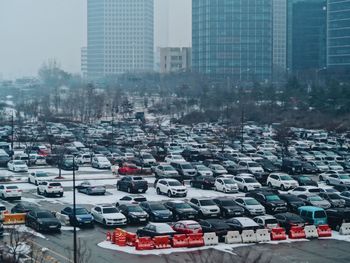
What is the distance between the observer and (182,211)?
60.5ft

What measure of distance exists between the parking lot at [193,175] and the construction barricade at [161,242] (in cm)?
40

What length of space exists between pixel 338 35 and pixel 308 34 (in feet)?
59.0

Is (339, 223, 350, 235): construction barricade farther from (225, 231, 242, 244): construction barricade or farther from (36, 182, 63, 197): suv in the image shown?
(36, 182, 63, 197): suv

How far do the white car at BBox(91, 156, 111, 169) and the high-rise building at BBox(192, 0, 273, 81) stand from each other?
2218 inches

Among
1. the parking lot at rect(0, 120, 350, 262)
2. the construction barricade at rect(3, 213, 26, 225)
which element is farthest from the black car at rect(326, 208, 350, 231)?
the construction barricade at rect(3, 213, 26, 225)

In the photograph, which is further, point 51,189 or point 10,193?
point 51,189

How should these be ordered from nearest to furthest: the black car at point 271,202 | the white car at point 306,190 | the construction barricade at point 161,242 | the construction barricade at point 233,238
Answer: the construction barricade at point 161,242 < the construction barricade at point 233,238 < the black car at point 271,202 < the white car at point 306,190

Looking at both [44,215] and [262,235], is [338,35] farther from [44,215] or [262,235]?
[44,215]

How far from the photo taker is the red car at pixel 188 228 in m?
16.0

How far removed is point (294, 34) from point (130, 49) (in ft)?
148

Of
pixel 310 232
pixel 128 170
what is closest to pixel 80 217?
pixel 310 232

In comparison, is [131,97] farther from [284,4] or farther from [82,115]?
[284,4]

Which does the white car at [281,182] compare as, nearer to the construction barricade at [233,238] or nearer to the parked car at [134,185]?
the parked car at [134,185]

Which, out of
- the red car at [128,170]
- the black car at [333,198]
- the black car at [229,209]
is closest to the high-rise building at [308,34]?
the red car at [128,170]
